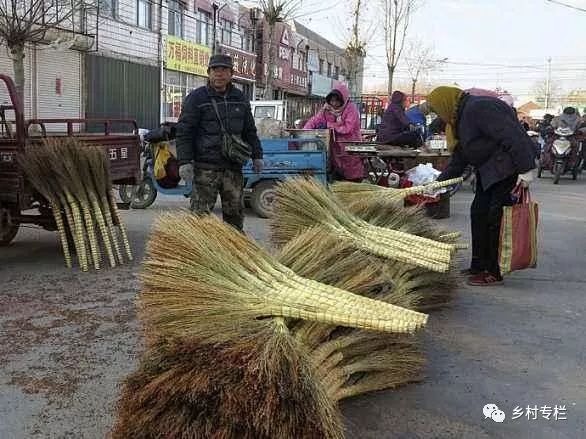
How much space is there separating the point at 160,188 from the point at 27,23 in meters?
4.88

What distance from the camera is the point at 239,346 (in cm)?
233

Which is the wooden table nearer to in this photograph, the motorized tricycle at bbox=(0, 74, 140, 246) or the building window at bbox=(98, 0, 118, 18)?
the motorized tricycle at bbox=(0, 74, 140, 246)

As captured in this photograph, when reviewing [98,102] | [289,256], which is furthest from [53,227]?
[98,102]

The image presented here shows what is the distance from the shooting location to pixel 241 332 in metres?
2.45

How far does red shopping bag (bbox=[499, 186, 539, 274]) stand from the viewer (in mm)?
5156

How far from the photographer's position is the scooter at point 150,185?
875cm

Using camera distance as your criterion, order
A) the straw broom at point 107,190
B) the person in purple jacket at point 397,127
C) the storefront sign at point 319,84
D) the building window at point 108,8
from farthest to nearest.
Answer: the storefront sign at point 319,84
the building window at point 108,8
the person in purple jacket at point 397,127
the straw broom at point 107,190

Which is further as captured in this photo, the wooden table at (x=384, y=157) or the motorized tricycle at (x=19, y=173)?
the wooden table at (x=384, y=157)

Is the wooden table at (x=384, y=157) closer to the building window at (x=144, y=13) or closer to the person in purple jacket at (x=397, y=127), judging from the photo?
the person in purple jacket at (x=397, y=127)

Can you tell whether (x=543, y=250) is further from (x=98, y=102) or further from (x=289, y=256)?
(x=98, y=102)

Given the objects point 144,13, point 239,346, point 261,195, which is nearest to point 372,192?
point 239,346

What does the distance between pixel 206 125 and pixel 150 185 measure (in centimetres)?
427

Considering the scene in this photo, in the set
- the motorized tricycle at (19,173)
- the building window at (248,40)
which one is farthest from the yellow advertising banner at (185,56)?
the motorized tricycle at (19,173)

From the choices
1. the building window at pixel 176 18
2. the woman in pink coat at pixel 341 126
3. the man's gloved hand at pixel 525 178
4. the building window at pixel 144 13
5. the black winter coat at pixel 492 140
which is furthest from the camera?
the building window at pixel 176 18
